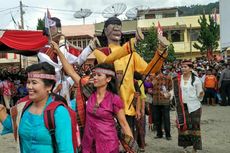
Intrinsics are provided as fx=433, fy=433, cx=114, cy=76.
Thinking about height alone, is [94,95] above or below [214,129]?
above

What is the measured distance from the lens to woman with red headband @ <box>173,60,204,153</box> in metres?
8.21

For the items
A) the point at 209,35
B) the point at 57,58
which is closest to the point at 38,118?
the point at 57,58

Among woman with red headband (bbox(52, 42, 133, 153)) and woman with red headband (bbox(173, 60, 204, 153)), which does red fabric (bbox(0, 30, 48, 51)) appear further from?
woman with red headband (bbox(52, 42, 133, 153))

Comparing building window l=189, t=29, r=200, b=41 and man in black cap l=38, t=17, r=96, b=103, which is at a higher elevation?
building window l=189, t=29, r=200, b=41

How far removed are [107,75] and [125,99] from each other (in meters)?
0.64

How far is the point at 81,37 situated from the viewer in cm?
5494

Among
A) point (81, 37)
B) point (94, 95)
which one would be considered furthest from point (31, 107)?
point (81, 37)

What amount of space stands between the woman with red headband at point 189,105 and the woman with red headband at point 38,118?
5137mm

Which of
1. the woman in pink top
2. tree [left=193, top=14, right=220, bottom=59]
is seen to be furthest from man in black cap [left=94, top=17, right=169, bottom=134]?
tree [left=193, top=14, right=220, bottom=59]

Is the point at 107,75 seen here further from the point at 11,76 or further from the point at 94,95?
the point at 11,76

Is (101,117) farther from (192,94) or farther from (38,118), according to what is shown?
(192,94)

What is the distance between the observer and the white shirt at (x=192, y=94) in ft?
26.9

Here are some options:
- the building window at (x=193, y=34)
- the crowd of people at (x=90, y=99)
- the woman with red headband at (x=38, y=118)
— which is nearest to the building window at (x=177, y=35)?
the building window at (x=193, y=34)

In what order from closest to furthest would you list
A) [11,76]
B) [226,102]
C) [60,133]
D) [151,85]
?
[60,133] < [151,85] < [226,102] < [11,76]
